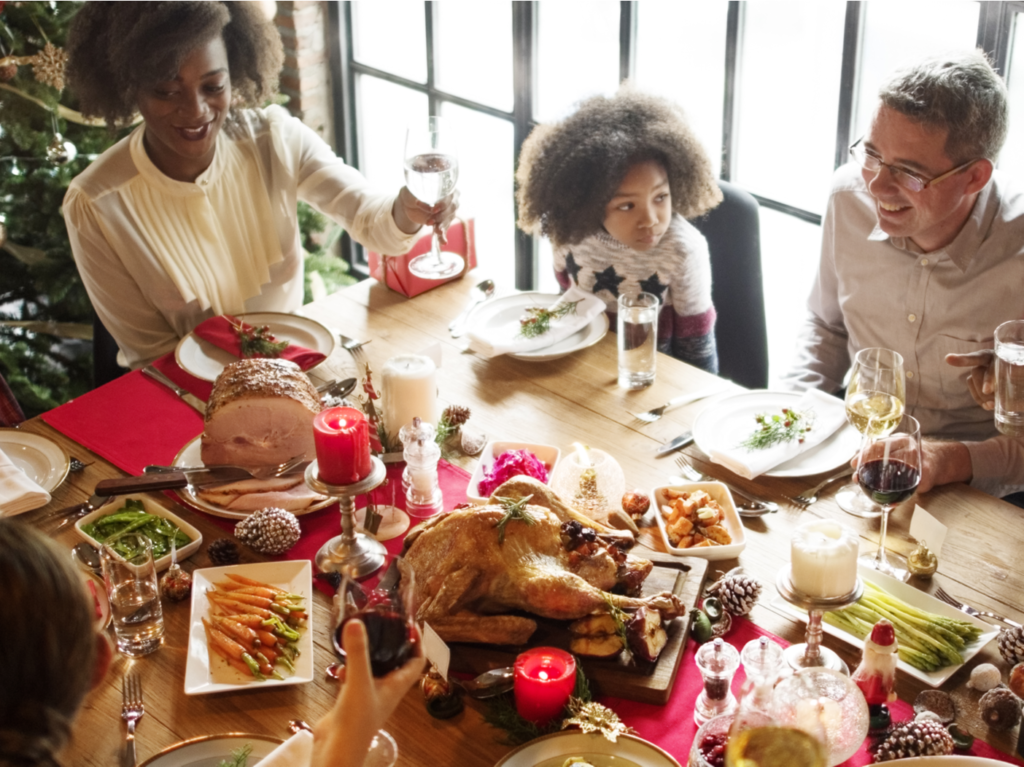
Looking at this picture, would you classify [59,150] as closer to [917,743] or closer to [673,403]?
[673,403]

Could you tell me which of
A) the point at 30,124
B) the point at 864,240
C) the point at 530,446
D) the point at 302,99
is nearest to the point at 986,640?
the point at 530,446

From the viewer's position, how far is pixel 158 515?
2.03m

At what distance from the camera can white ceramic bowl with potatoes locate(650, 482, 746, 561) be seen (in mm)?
1871

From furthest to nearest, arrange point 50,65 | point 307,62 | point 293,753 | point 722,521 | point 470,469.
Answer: point 307,62
point 50,65
point 470,469
point 722,521
point 293,753

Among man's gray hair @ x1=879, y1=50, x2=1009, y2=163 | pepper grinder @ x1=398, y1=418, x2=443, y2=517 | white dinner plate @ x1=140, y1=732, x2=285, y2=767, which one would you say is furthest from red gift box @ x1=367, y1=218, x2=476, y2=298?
white dinner plate @ x1=140, y1=732, x2=285, y2=767

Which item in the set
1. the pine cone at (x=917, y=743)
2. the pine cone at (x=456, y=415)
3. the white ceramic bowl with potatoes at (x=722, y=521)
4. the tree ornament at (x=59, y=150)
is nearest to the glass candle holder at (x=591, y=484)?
the white ceramic bowl with potatoes at (x=722, y=521)

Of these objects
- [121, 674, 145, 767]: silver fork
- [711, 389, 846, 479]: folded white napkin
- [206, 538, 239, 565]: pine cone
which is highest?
[711, 389, 846, 479]: folded white napkin

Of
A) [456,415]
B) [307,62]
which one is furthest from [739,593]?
[307,62]

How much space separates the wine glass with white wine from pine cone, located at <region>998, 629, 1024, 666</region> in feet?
1.27

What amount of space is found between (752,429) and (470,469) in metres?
0.60

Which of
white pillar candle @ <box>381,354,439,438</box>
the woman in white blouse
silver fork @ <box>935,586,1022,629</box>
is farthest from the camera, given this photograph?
the woman in white blouse

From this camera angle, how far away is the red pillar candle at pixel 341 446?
1673mm

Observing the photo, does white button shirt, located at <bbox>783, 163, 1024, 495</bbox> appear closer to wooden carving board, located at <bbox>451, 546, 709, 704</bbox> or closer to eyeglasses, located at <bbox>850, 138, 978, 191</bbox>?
eyeglasses, located at <bbox>850, 138, 978, 191</bbox>

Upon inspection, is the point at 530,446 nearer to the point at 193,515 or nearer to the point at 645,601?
the point at 645,601
